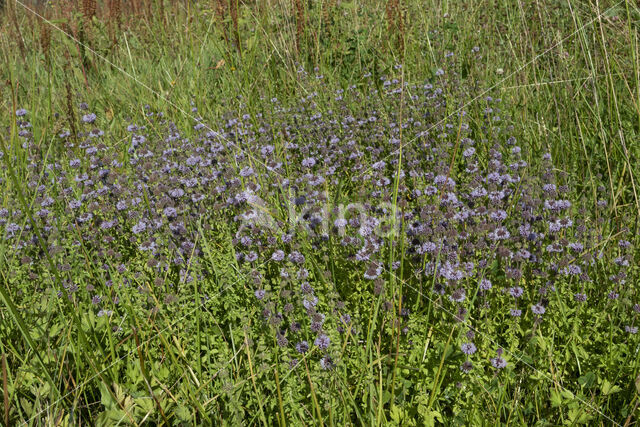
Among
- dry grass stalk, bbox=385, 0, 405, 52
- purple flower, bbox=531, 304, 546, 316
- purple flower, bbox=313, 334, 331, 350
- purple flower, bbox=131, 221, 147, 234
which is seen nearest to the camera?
purple flower, bbox=313, 334, 331, 350

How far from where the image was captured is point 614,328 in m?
2.27

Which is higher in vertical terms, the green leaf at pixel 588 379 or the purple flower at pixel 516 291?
the purple flower at pixel 516 291

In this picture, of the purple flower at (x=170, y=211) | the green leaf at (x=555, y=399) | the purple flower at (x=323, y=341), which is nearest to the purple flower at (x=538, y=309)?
the green leaf at (x=555, y=399)

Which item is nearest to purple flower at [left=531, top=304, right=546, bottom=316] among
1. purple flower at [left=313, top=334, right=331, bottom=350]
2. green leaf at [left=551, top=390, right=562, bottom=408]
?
green leaf at [left=551, top=390, right=562, bottom=408]

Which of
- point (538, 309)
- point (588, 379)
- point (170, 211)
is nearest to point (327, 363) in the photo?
point (538, 309)

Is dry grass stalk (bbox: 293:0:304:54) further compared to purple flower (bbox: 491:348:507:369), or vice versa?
dry grass stalk (bbox: 293:0:304:54)

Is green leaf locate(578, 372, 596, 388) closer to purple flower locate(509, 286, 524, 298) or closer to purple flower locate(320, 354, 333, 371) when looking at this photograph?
purple flower locate(509, 286, 524, 298)

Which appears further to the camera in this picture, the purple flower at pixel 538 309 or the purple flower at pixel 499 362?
the purple flower at pixel 538 309

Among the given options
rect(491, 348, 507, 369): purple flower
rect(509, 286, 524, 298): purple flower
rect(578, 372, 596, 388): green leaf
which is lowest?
rect(578, 372, 596, 388): green leaf

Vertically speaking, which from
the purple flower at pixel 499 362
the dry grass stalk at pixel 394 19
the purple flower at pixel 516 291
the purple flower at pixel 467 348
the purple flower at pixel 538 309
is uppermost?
the dry grass stalk at pixel 394 19

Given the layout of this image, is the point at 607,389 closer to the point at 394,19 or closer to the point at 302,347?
the point at 302,347

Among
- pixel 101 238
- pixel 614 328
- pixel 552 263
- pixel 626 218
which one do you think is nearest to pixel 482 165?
pixel 626 218

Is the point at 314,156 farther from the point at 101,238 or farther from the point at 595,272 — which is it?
the point at 595,272

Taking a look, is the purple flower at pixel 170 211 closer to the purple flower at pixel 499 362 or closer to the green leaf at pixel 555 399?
the purple flower at pixel 499 362
